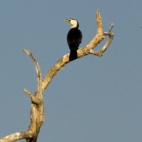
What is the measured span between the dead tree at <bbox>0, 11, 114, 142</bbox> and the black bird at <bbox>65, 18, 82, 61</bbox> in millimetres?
144

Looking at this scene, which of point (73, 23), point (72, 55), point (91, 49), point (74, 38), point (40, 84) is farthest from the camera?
point (73, 23)

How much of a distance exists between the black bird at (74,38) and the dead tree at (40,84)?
0.14 meters

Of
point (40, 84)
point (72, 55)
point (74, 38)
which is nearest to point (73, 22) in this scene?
point (74, 38)

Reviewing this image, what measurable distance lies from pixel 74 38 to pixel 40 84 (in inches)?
108

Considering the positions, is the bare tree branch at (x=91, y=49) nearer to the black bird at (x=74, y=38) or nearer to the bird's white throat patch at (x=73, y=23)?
the black bird at (x=74, y=38)

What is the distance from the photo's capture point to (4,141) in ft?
38.3

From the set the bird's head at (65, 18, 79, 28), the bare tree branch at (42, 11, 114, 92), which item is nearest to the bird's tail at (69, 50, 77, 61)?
the bare tree branch at (42, 11, 114, 92)

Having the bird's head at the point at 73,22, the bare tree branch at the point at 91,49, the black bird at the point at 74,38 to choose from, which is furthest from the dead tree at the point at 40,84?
the bird's head at the point at 73,22

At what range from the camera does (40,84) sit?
40.9ft

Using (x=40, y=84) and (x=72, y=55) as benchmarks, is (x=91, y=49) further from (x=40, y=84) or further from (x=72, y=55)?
(x=40, y=84)

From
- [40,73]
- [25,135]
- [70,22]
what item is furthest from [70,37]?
[25,135]

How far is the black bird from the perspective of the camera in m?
13.2

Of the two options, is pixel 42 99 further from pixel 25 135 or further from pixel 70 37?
pixel 70 37

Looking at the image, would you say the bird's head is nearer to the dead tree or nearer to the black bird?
the black bird
